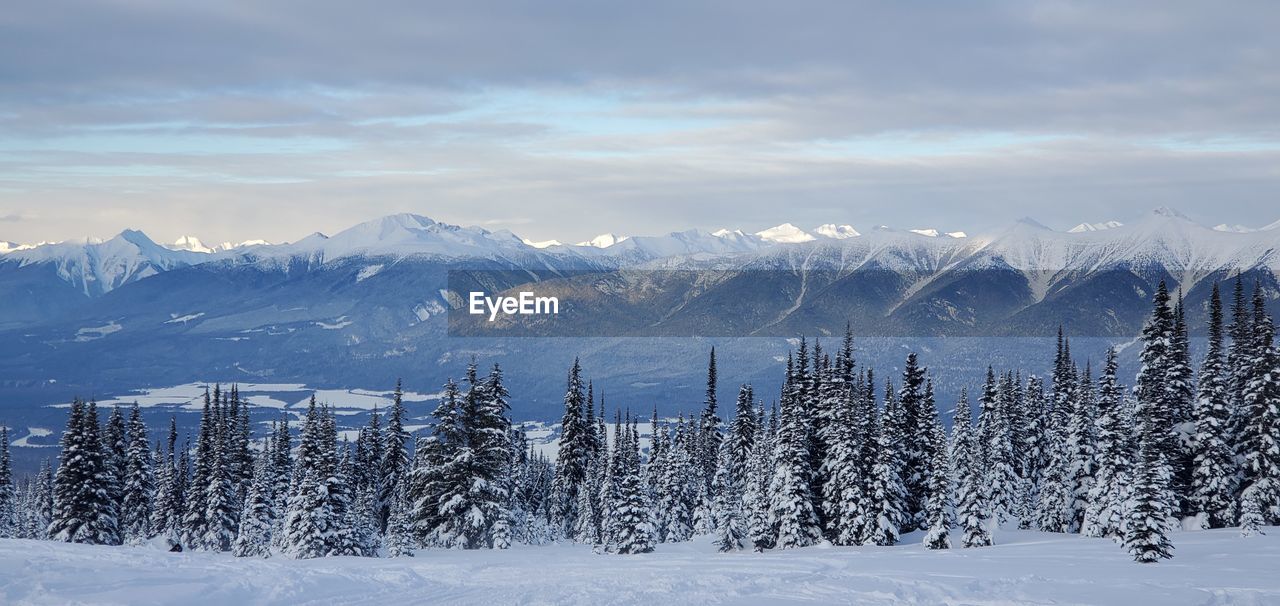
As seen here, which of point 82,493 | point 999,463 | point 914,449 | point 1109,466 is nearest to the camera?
point 1109,466

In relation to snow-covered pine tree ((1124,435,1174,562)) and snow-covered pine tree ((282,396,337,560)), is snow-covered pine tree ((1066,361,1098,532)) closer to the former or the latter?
snow-covered pine tree ((1124,435,1174,562))

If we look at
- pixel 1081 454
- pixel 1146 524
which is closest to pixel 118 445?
pixel 1081 454

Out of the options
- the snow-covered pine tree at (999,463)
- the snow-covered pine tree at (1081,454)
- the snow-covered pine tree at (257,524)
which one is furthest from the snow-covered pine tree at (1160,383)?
the snow-covered pine tree at (257,524)

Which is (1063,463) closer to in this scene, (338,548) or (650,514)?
(650,514)

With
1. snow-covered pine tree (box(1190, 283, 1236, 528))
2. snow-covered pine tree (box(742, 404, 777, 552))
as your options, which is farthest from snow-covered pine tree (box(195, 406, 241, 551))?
snow-covered pine tree (box(1190, 283, 1236, 528))

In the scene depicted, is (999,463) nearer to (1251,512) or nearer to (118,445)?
(1251,512)

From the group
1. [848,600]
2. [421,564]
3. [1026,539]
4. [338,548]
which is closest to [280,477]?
[338,548]

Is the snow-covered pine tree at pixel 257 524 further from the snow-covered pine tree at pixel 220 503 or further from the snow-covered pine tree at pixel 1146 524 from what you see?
the snow-covered pine tree at pixel 1146 524
